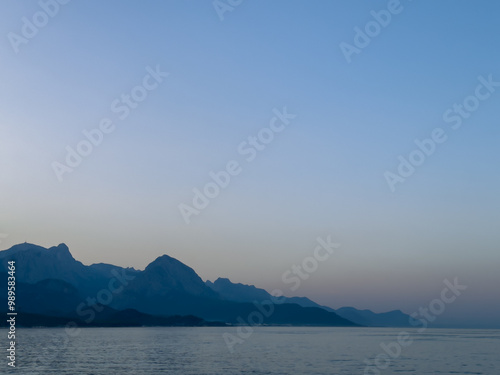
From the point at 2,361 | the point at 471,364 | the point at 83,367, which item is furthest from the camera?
the point at 471,364

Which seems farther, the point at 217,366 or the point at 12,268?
the point at 217,366

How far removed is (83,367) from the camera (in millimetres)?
104938

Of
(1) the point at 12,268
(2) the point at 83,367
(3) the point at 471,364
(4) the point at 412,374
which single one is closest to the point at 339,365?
(4) the point at 412,374

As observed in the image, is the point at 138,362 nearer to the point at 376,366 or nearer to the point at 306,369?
the point at 306,369

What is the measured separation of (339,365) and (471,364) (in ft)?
122

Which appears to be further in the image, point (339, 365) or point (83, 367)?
point (339, 365)

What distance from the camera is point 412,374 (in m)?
99.8

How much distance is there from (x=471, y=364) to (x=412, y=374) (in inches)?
1433

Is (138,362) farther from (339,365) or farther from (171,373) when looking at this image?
(339,365)

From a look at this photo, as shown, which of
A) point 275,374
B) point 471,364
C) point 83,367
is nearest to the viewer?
point 275,374

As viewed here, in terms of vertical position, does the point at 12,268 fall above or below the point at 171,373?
above

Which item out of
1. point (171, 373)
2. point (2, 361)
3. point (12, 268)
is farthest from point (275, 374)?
point (2, 361)

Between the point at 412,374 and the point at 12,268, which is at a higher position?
the point at 12,268

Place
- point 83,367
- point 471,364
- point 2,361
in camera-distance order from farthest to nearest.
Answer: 1. point 471,364
2. point 2,361
3. point 83,367
